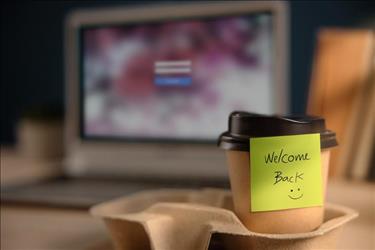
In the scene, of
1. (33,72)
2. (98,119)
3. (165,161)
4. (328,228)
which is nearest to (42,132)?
(33,72)

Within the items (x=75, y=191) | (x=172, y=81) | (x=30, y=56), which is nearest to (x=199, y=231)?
(x=75, y=191)

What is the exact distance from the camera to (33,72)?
1930 millimetres

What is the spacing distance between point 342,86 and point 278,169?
2.43 ft

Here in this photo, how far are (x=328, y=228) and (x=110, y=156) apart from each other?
73 centimetres

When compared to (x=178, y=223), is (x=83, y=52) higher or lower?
higher

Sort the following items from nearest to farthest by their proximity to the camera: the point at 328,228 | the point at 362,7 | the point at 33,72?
the point at 328,228 < the point at 362,7 < the point at 33,72

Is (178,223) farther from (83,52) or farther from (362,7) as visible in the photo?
(362,7)

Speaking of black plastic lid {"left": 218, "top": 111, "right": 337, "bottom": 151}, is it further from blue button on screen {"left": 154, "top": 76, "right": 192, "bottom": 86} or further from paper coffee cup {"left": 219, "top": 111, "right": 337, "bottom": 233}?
blue button on screen {"left": 154, "top": 76, "right": 192, "bottom": 86}

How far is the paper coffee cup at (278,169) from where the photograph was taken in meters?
0.54

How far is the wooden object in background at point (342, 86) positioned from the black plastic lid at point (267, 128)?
2.17ft

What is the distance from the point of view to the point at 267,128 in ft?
1.76

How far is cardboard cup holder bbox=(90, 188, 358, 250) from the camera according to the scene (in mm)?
520

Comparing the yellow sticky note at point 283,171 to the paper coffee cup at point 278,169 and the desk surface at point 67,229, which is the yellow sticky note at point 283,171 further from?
the desk surface at point 67,229

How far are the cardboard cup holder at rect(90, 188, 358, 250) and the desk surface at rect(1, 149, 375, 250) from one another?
8cm
